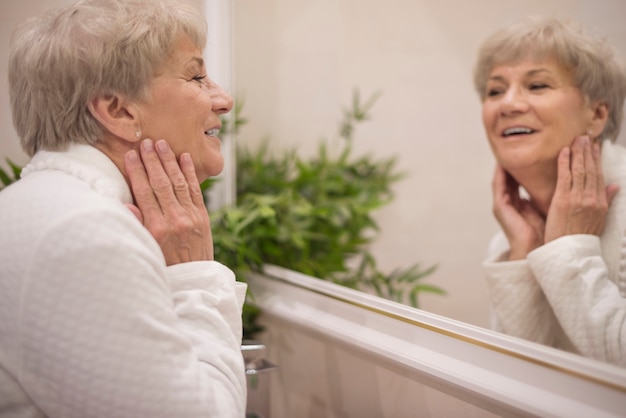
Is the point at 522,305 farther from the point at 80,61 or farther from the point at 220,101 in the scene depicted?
the point at 80,61

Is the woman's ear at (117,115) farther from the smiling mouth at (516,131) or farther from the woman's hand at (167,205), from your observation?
the smiling mouth at (516,131)

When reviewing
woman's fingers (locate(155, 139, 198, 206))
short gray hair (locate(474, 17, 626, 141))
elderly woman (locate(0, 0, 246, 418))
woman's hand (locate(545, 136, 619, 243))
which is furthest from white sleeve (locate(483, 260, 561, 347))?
woman's fingers (locate(155, 139, 198, 206))

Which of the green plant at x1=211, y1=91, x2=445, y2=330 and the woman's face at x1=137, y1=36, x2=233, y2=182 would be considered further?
the green plant at x1=211, y1=91, x2=445, y2=330

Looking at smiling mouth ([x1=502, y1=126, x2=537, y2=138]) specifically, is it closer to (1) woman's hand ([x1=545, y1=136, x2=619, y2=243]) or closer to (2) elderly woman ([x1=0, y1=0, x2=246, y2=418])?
(1) woman's hand ([x1=545, y1=136, x2=619, y2=243])

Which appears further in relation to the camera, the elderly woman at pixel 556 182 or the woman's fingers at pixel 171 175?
the elderly woman at pixel 556 182

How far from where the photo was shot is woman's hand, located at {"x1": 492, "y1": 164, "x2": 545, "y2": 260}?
1.53 m

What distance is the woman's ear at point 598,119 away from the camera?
1411 mm

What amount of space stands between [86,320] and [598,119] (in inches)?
48.5

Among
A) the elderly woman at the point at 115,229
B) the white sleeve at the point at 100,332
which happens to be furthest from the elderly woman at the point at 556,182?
the white sleeve at the point at 100,332

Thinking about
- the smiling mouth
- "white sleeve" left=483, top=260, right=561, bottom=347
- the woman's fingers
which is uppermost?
the smiling mouth

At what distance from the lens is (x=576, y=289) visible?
129cm

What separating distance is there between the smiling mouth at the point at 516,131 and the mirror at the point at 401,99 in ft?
1.34

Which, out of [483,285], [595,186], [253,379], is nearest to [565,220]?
[595,186]

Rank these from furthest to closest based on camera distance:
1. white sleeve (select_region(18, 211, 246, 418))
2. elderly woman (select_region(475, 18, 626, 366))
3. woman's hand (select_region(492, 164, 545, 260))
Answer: woman's hand (select_region(492, 164, 545, 260))
elderly woman (select_region(475, 18, 626, 366))
white sleeve (select_region(18, 211, 246, 418))
